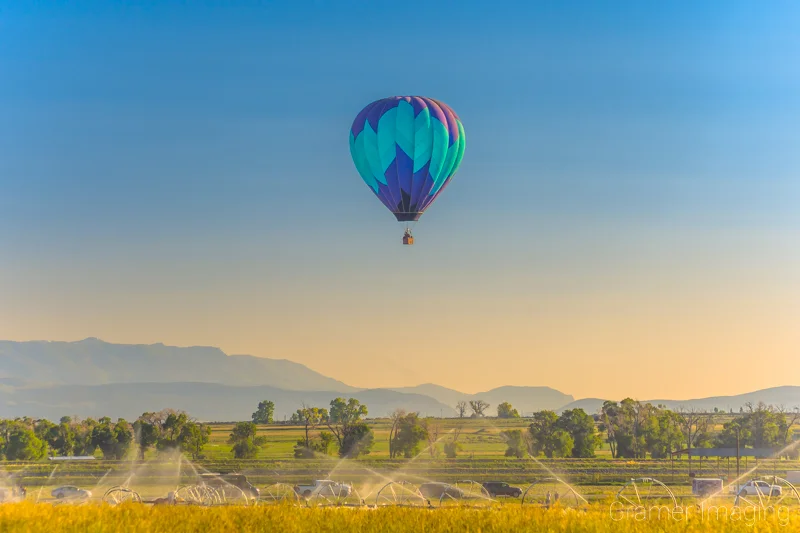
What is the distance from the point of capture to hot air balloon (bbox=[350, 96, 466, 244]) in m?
79.9

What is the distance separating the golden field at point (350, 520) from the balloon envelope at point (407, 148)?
4712cm

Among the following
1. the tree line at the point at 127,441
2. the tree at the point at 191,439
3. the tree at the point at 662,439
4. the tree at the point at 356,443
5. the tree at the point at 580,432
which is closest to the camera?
the tree at the point at 580,432

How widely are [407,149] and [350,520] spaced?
49530 millimetres

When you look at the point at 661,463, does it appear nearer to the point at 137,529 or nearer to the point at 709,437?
the point at 709,437

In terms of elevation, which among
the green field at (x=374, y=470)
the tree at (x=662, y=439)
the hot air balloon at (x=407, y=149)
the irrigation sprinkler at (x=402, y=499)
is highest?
the hot air balloon at (x=407, y=149)

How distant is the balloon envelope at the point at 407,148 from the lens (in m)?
79.9

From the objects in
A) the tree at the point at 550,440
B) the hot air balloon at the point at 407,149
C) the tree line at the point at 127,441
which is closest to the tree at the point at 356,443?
the tree line at the point at 127,441

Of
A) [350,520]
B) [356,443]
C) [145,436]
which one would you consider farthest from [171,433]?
[350,520]

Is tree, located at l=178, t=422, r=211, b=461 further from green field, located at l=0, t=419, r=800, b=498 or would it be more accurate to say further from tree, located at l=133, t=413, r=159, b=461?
tree, located at l=133, t=413, r=159, b=461

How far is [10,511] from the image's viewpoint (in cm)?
3412

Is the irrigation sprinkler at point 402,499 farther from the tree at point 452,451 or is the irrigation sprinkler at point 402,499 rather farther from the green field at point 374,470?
the tree at point 452,451

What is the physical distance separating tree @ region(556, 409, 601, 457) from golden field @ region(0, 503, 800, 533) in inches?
5846

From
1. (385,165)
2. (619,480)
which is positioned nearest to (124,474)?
(619,480)

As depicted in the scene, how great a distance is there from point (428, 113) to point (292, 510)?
161 feet
